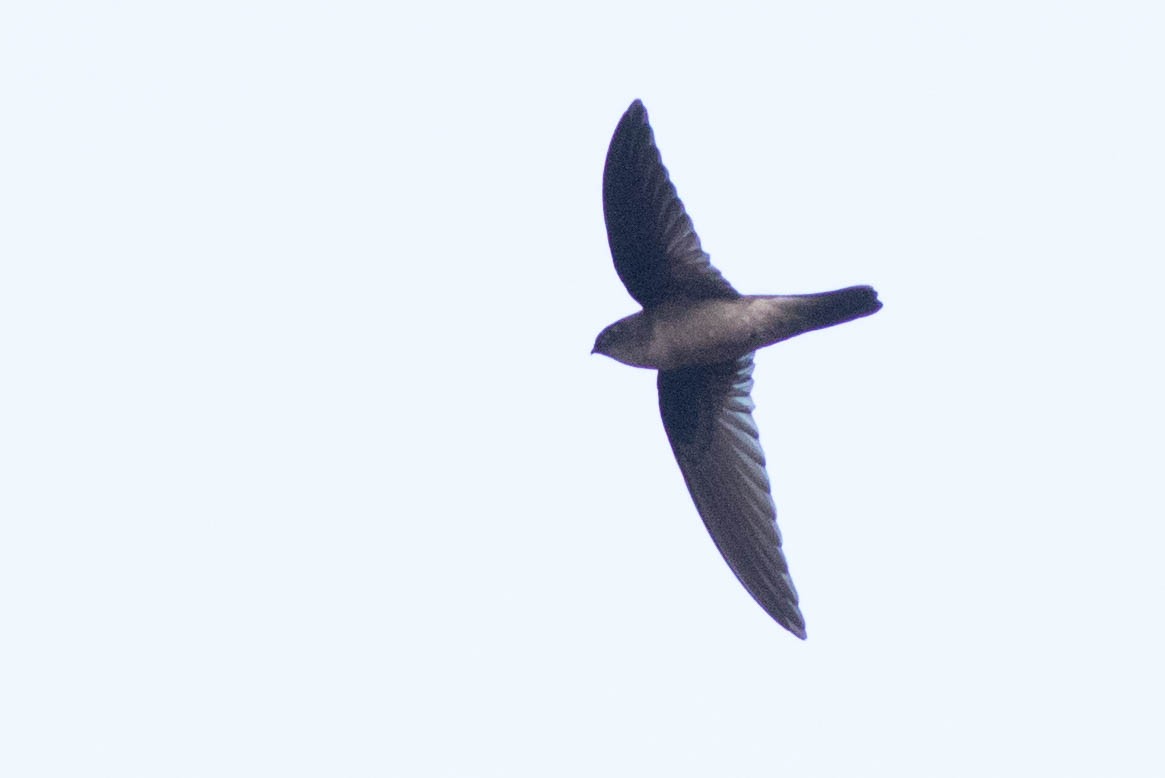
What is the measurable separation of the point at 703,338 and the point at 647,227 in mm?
544

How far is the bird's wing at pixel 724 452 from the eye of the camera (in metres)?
7.50

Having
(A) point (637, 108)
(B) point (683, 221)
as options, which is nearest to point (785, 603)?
(B) point (683, 221)

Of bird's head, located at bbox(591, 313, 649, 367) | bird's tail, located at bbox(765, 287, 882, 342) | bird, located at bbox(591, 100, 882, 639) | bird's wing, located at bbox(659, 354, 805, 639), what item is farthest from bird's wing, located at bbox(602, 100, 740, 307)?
bird's wing, located at bbox(659, 354, 805, 639)

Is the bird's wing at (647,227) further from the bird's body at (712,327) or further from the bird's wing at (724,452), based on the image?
the bird's wing at (724,452)

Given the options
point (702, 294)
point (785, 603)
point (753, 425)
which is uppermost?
point (702, 294)

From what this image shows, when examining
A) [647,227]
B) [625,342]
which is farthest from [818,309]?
[625,342]

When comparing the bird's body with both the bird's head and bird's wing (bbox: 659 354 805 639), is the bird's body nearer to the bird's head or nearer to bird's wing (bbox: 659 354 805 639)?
the bird's head

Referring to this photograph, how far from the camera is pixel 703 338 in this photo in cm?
718

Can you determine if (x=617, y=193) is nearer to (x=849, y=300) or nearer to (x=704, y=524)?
(x=849, y=300)

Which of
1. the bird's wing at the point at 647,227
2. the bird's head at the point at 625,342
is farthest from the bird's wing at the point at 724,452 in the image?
the bird's wing at the point at 647,227

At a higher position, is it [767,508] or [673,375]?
[673,375]

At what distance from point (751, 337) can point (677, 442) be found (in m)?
0.79

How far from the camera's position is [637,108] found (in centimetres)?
684

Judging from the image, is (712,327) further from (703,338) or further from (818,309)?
(818,309)
